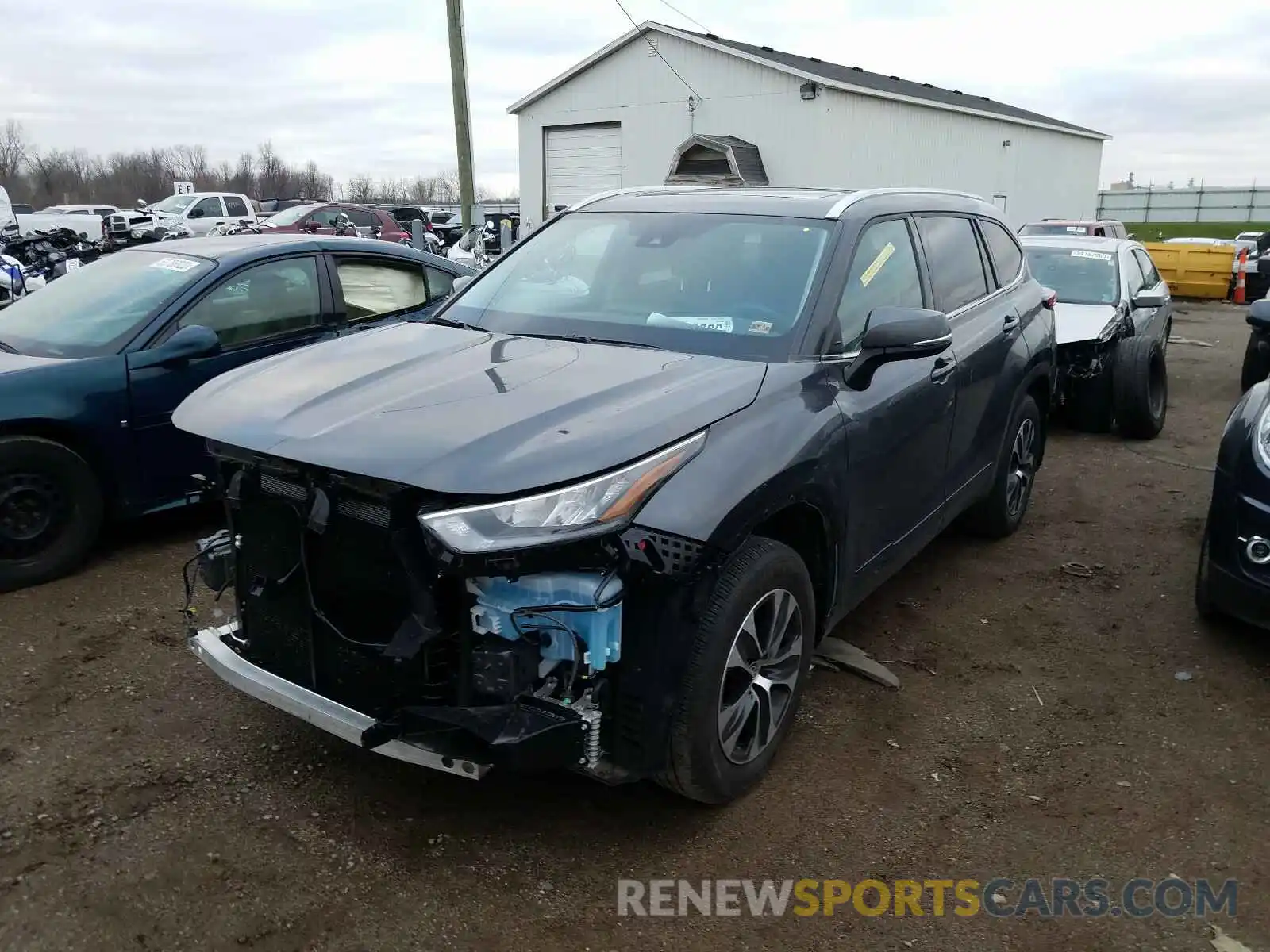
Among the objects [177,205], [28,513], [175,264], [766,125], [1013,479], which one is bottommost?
[1013,479]

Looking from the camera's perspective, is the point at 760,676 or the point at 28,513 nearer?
the point at 760,676

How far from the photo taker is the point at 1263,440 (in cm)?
395

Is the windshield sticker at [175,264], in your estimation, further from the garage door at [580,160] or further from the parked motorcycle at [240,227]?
the garage door at [580,160]

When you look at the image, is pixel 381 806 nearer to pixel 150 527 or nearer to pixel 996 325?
pixel 150 527

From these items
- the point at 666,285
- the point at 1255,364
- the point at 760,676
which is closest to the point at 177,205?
the point at 1255,364

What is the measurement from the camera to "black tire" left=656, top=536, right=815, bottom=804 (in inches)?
105

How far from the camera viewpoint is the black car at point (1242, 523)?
3820mm

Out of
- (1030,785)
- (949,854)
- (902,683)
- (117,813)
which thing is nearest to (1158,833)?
(1030,785)

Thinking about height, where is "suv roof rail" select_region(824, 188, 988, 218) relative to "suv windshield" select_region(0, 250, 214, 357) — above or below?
above

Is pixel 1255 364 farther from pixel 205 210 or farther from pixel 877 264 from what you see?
pixel 205 210

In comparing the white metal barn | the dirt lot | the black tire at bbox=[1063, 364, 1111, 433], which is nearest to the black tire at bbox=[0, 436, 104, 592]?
the dirt lot

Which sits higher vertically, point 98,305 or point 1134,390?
point 98,305

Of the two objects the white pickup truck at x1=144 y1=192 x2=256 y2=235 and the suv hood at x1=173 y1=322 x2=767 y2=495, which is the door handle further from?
the white pickup truck at x1=144 y1=192 x2=256 y2=235

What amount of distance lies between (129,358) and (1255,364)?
9.12 metres
